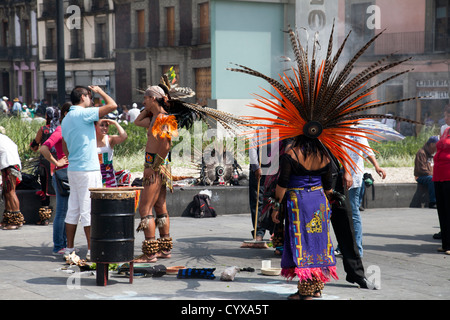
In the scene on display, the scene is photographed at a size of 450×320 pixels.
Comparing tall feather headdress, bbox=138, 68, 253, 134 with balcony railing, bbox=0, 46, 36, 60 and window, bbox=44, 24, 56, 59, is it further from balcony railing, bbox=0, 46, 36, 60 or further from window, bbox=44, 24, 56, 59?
balcony railing, bbox=0, 46, 36, 60

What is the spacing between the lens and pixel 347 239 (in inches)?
291

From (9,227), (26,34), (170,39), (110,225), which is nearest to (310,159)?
(110,225)

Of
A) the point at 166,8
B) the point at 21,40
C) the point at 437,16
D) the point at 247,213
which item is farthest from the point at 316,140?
the point at 21,40

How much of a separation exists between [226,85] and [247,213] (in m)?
6.10

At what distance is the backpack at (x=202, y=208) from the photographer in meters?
11.9

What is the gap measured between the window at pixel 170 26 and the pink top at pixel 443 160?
34296 mm

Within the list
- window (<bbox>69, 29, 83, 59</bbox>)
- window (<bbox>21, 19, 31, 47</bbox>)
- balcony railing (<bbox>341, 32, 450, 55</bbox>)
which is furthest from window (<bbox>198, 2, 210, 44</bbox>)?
window (<bbox>21, 19, 31, 47</bbox>)

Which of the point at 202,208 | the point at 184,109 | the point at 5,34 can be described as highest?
the point at 5,34

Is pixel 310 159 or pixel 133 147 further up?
pixel 310 159

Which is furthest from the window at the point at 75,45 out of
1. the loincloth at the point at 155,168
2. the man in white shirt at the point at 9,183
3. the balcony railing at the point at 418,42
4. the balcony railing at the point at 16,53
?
the loincloth at the point at 155,168

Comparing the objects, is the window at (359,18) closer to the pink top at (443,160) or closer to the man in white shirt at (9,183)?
the pink top at (443,160)

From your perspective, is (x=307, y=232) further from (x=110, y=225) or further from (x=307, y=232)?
(x=110, y=225)

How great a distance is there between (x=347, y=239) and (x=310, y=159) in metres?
1.21
